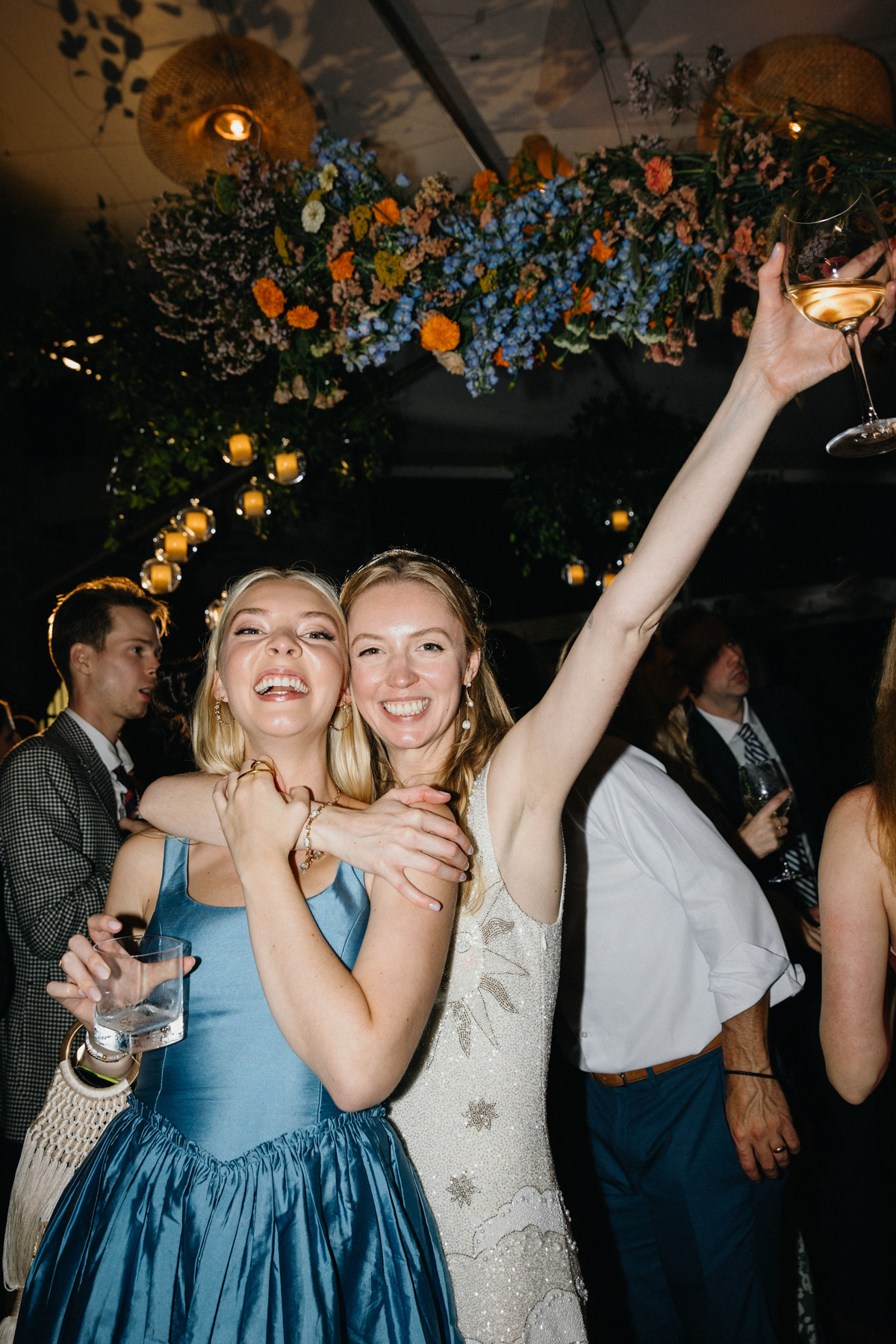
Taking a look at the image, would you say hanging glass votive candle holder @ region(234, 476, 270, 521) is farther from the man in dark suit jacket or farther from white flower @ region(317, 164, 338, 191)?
white flower @ region(317, 164, 338, 191)

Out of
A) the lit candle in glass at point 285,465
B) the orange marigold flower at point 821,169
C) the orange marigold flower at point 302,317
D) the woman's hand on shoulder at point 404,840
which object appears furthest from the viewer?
the lit candle in glass at point 285,465

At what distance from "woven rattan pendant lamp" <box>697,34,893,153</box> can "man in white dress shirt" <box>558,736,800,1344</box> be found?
7.89 ft

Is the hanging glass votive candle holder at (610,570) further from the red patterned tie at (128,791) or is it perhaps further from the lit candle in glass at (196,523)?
the red patterned tie at (128,791)

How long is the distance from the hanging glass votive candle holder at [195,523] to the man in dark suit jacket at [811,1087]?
110 inches

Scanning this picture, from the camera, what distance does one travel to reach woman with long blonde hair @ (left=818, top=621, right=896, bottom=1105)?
55.8 inches

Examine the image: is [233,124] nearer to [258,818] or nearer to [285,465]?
[285,465]

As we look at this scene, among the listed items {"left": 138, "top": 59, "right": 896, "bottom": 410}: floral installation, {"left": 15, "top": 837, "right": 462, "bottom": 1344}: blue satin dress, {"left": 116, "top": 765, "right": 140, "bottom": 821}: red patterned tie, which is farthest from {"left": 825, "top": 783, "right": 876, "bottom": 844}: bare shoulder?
{"left": 116, "top": 765, "right": 140, "bottom": 821}: red patterned tie

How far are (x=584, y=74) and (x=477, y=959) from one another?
3716 millimetres

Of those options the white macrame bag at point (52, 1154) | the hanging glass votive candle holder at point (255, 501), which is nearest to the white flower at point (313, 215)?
the white macrame bag at point (52, 1154)

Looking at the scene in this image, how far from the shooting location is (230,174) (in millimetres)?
2568

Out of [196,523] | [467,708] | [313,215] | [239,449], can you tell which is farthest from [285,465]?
[467,708]

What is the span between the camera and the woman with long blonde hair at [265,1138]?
112 cm

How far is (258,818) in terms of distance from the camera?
1.30m

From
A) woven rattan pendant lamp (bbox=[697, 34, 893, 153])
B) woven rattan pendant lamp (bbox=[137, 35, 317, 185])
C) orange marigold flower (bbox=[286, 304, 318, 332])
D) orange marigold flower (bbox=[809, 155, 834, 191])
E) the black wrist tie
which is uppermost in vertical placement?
woven rattan pendant lamp (bbox=[137, 35, 317, 185])
